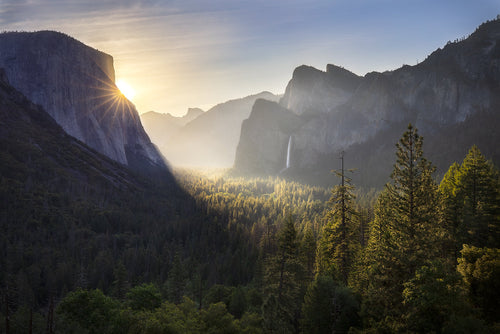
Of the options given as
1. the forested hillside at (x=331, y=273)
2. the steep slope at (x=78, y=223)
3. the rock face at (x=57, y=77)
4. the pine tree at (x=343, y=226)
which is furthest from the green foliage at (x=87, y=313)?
the rock face at (x=57, y=77)

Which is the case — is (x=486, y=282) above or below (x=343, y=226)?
below

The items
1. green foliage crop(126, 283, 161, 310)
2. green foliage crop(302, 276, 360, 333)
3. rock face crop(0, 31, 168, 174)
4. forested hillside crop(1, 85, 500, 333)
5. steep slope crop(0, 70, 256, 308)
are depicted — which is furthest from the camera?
rock face crop(0, 31, 168, 174)

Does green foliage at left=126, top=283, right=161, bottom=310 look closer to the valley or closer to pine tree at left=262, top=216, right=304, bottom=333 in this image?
the valley

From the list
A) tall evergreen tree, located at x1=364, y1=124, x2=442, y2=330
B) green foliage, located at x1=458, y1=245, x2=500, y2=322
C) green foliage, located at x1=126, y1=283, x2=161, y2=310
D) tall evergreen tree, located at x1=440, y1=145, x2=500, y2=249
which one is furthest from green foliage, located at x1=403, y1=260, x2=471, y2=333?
green foliage, located at x1=126, y1=283, x2=161, y2=310

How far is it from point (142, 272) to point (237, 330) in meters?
61.9

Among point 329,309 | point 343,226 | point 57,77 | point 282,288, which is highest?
point 57,77

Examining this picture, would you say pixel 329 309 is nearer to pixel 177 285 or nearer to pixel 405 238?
pixel 405 238

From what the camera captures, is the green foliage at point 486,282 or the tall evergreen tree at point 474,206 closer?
the green foliage at point 486,282

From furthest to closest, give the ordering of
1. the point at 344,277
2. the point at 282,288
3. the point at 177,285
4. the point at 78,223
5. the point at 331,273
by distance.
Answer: the point at 78,223 → the point at 177,285 → the point at 331,273 → the point at 344,277 → the point at 282,288

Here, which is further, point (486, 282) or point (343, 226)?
point (343, 226)

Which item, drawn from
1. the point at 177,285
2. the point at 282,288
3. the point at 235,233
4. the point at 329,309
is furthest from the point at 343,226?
the point at 235,233

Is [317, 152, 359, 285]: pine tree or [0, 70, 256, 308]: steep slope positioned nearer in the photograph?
[317, 152, 359, 285]: pine tree

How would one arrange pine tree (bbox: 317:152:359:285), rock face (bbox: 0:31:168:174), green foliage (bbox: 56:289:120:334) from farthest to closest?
1. rock face (bbox: 0:31:168:174)
2. green foliage (bbox: 56:289:120:334)
3. pine tree (bbox: 317:152:359:285)

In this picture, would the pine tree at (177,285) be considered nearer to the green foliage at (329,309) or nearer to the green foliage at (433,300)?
the green foliage at (329,309)
